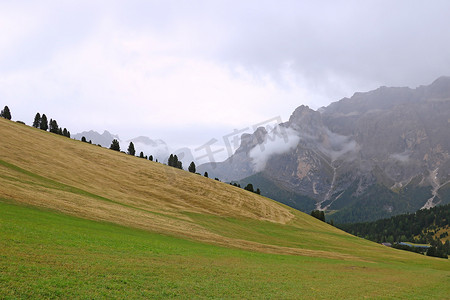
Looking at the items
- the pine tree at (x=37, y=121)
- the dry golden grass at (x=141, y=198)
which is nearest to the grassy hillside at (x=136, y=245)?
the dry golden grass at (x=141, y=198)

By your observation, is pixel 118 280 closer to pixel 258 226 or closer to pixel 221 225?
pixel 221 225

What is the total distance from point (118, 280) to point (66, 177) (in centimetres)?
4427

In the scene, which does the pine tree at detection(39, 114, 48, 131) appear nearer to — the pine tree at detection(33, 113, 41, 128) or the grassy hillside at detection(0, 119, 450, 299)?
the pine tree at detection(33, 113, 41, 128)

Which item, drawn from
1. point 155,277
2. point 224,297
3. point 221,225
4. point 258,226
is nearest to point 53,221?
point 155,277

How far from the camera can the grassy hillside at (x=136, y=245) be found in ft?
57.7

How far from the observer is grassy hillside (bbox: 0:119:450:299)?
1759 cm

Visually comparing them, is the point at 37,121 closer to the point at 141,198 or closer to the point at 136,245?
the point at 141,198

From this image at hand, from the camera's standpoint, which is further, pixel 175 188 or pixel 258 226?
pixel 175 188

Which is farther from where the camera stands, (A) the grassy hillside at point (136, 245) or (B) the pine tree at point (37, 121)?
(B) the pine tree at point (37, 121)

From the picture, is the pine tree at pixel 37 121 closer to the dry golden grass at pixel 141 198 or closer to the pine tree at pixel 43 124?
the pine tree at pixel 43 124

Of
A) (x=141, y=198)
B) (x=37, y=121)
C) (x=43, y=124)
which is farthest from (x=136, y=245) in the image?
(x=37, y=121)

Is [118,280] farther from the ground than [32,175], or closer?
closer

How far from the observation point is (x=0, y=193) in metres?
33.4

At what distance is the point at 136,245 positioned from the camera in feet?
93.0
